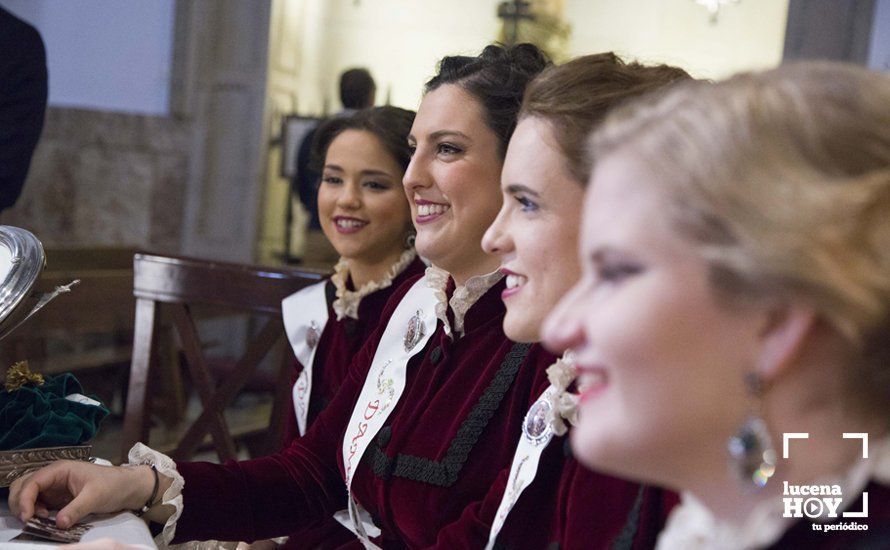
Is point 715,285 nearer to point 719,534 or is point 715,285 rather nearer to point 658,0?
point 719,534

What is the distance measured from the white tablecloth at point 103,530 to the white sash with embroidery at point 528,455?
0.49 meters

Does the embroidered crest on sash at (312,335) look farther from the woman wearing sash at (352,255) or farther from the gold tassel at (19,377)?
the gold tassel at (19,377)

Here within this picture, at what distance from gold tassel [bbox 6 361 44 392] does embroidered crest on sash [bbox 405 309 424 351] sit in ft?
2.26

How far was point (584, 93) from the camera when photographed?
149cm

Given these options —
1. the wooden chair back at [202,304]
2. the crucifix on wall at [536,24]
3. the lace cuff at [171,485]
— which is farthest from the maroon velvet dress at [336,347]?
the crucifix on wall at [536,24]

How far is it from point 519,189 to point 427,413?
534 mm

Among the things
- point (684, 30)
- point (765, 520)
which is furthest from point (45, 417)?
point (684, 30)

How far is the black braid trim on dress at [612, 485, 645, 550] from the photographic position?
1197 millimetres

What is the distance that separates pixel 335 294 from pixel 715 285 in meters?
1.92

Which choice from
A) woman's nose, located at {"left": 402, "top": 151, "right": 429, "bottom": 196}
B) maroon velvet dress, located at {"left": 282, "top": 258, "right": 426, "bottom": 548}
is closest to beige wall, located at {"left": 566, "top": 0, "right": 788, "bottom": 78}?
maroon velvet dress, located at {"left": 282, "top": 258, "right": 426, "bottom": 548}

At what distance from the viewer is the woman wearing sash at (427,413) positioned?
1.70 metres

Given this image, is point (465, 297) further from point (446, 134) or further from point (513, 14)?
point (513, 14)

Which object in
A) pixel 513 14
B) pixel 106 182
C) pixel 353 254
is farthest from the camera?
pixel 513 14

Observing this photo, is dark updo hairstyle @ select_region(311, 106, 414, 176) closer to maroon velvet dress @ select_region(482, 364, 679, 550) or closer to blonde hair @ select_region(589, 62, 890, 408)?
maroon velvet dress @ select_region(482, 364, 679, 550)
